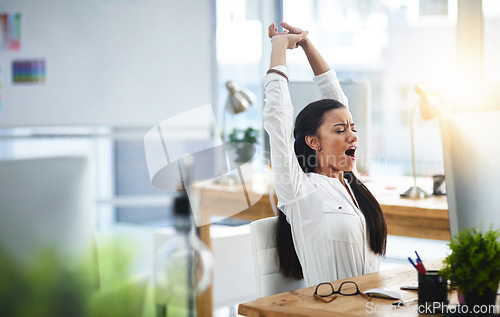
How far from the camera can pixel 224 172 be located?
309cm

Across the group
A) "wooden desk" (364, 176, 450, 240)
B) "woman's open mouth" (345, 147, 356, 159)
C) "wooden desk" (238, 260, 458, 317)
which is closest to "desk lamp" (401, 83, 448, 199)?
"wooden desk" (364, 176, 450, 240)

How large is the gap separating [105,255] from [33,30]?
4.06m

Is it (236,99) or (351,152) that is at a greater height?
(236,99)

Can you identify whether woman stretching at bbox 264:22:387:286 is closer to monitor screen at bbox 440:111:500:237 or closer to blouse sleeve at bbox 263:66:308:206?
blouse sleeve at bbox 263:66:308:206

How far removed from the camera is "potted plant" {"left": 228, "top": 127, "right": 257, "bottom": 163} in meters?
3.15

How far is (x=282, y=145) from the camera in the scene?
5.82 ft

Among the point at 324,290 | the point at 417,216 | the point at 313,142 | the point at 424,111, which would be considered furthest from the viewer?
the point at 424,111

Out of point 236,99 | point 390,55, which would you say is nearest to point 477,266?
point 236,99

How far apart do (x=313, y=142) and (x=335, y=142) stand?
0.22 ft

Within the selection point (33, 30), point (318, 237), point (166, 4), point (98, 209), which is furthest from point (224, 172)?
point (98, 209)

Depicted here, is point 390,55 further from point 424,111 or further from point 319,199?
point 319,199

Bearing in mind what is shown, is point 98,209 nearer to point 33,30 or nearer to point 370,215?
point 370,215

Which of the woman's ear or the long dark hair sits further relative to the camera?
the woman's ear

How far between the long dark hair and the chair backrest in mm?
21
